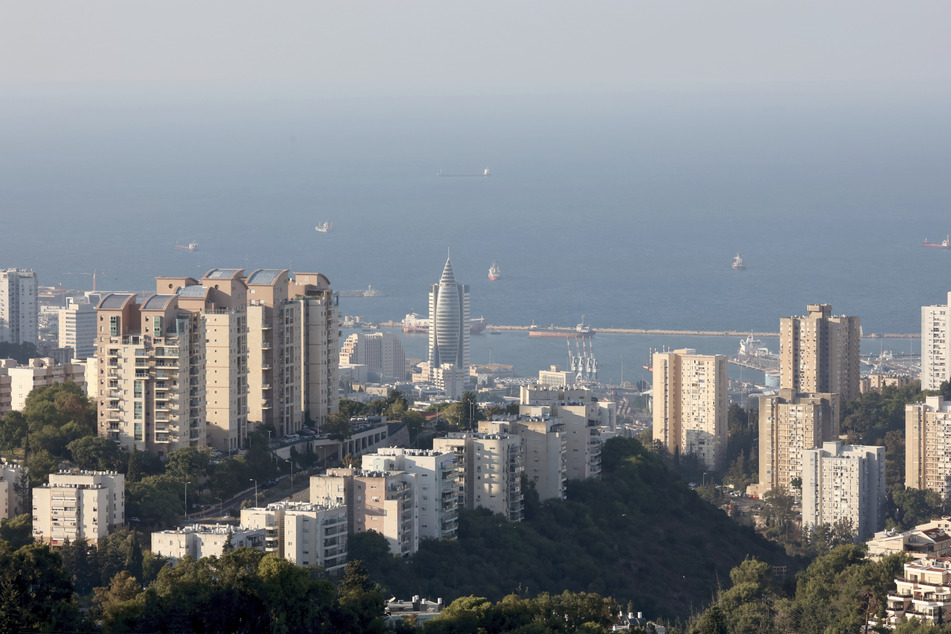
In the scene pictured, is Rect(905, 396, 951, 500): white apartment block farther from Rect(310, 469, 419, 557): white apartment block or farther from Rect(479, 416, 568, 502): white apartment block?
Rect(310, 469, 419, 557): white apartment block

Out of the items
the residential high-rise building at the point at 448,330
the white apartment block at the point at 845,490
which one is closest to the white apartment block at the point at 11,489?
the white apartment block at the point at 845,490

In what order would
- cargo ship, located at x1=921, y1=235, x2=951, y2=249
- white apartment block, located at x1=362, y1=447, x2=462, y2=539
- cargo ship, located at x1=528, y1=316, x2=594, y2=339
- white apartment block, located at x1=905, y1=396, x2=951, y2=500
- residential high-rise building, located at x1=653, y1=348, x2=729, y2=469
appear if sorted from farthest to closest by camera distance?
1. cargo ship, located at x1=921, y1=235, x2=951, y2=249
2. cargo ship, located at x1=528, y1=316, x2=594, y2=339
3. residential high-rise building, located at x1=653, y1=348, x2=729, y2=469
4. white apartment block, located at x1=905, y1=396, x2=951, y2=500
5. white apartment block, located at x1=362, y1=447, x2=462, y2=539

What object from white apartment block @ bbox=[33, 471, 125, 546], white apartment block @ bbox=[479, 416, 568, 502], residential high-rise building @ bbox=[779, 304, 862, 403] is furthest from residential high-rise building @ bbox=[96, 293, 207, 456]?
residential high-rise building @ bbox=[779, 304, 862, 403]

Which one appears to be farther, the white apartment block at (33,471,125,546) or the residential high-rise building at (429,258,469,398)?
the residential high-rise building at (429,258,469,398)

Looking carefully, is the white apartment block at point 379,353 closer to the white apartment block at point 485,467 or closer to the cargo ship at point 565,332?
the cargo ship at point 565,332

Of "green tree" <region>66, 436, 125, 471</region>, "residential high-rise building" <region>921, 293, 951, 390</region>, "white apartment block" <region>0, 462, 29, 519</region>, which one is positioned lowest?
"white apartment block" <region>0, 462, 29, 519</region>

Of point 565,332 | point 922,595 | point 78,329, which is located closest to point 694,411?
point 78,329

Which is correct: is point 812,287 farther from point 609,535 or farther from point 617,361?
point 609,535
